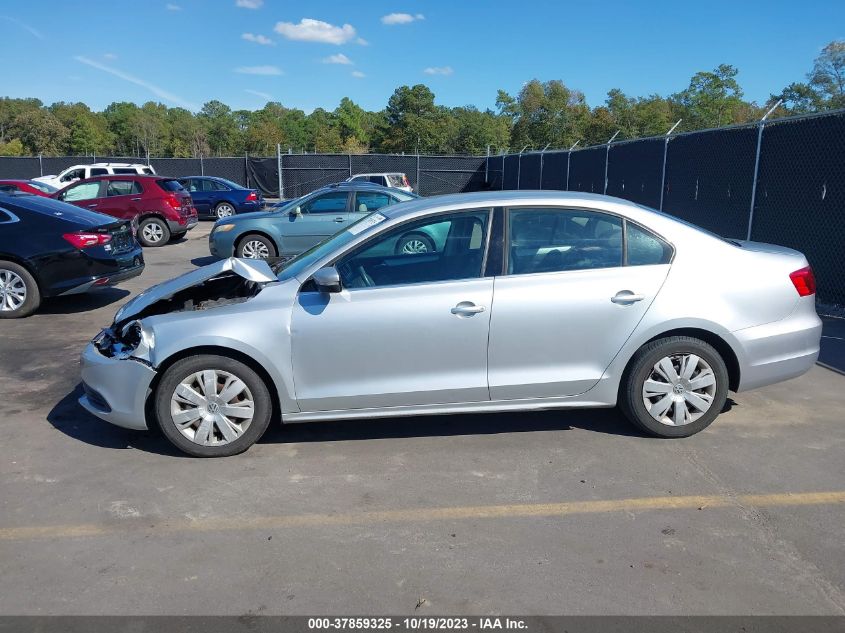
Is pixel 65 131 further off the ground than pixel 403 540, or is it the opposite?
pixel 65 131

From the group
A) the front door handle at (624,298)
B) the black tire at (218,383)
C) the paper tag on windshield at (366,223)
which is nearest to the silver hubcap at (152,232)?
the paper tag on windshield at (366,223)

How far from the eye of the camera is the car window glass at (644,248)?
458 cm

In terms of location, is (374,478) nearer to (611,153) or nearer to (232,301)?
(232,301)

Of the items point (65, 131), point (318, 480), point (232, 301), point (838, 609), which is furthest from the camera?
point (65, 131)

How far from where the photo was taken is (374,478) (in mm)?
4168

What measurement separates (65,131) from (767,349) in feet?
294

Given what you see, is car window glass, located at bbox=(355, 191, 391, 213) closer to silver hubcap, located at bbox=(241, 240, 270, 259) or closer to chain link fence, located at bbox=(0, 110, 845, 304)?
silver hubcap, located at bbox=(241, 240, 270, 259)

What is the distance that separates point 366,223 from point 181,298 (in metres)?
1.46

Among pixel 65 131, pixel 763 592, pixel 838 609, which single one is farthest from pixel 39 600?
pixel 65 131

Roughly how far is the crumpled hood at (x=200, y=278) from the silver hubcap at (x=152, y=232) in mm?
12090

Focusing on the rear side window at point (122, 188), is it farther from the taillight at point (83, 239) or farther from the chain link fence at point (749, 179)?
the chain link fence at point (749, 179)

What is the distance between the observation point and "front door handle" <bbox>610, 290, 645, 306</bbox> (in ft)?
14.6

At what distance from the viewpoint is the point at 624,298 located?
4.45m
